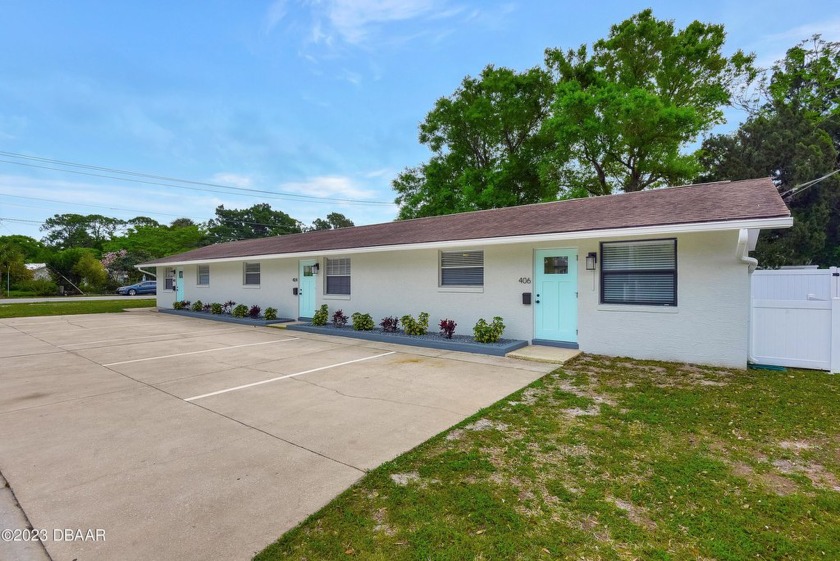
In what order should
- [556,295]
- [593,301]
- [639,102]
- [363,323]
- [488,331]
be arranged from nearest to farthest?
[593,301] → [556,295] → [488,331] → [363,323] → [639,102]

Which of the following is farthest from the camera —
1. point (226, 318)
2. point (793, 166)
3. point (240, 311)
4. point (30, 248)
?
point (30, 248)

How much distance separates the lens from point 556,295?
321 inches

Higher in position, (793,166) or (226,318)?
(793,166)

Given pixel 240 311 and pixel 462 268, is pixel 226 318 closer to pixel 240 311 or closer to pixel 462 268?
pixel 240 311

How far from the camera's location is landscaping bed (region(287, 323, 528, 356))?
788 centimetres

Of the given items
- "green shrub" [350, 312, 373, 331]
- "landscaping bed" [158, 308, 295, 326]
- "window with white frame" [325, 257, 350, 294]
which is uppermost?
"window with white frame" [325, 257, 350, 294]

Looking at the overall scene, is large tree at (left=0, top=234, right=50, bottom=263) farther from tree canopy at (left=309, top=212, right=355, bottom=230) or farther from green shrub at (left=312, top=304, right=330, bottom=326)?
green shrub at (left=312, top=304, right=330, bottom=326)

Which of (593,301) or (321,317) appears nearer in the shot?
(593,301)

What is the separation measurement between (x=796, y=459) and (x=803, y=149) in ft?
76.2

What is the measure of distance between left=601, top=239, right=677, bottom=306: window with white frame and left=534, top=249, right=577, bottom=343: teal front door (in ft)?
2.10

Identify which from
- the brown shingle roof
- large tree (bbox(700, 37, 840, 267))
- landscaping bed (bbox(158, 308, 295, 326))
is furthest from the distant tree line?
large tree (bbox(700, 37, 840, 267))

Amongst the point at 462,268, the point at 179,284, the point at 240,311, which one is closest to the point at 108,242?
the point at 179,284

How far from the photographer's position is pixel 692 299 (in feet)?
22.1

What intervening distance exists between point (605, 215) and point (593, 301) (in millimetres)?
1908
